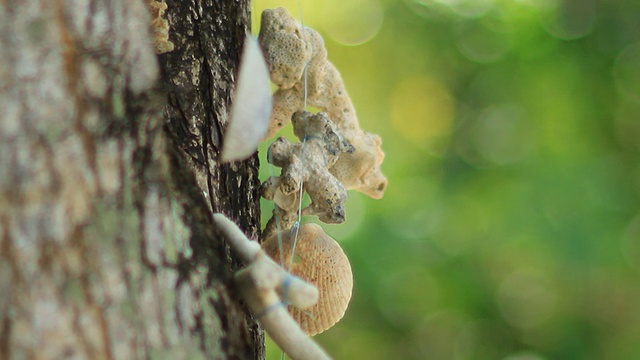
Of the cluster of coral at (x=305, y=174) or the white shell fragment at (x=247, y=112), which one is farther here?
the cluster of coral at (x=305, y=174)

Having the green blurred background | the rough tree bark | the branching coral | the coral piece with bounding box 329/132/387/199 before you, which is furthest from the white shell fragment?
the green blurred background

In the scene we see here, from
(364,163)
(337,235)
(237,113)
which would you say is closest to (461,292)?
(337,235)

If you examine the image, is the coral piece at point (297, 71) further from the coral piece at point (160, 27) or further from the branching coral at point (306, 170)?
the coral piece at point (160, 27)

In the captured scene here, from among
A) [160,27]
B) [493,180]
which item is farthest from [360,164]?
[493,180]

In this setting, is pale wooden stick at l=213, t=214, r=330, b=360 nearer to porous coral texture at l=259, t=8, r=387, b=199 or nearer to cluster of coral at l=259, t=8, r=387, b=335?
cluster of coral at l=259, t=8, r=387, b=335

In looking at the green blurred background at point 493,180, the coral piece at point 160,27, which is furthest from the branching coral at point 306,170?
the green blurred background at point 493,180
